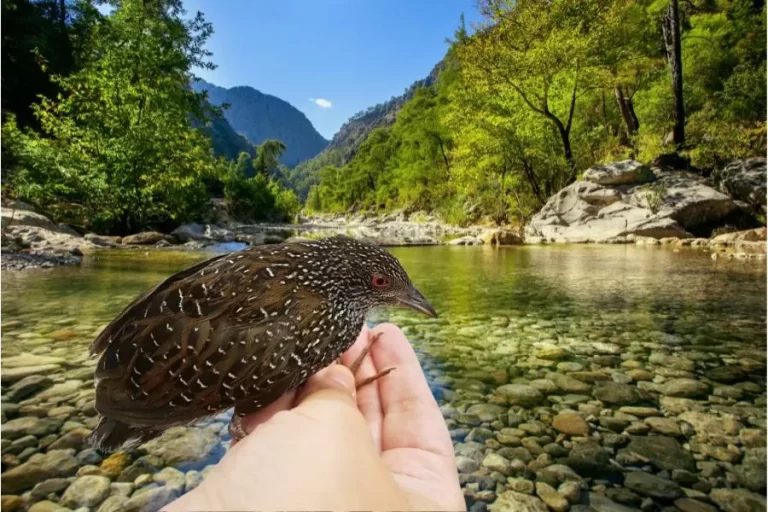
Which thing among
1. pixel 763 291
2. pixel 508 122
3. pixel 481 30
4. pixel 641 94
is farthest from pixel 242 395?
pixel 641 94

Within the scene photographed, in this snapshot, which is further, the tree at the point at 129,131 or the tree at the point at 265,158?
the tree at the point at 265,158

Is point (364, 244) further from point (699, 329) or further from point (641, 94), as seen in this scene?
point (641, 94)

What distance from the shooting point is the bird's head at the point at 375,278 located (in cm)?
228

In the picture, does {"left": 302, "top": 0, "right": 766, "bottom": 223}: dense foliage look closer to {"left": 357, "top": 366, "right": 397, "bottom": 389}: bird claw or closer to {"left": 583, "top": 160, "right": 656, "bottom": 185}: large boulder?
{"left": 583, "top": 160, "right": 656, "bottom": 185}: large boulder

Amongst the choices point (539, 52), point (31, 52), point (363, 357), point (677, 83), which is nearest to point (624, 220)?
point (677, 83)

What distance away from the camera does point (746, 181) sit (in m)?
17.9

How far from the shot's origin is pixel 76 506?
2410 millimetres

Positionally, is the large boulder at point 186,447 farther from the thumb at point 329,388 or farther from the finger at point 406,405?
the finger at point 406,405

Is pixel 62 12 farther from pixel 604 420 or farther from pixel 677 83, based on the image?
pixel 604 420

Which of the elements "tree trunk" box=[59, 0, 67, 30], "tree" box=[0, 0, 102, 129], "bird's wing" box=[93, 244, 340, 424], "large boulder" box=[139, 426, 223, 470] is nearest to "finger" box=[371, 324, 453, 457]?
"bird's wing" box=[93, 244, 340, 424]

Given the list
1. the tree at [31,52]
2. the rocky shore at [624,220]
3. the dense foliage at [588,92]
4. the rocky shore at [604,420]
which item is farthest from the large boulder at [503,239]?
the tree at [31,52]

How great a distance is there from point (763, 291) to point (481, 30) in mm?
23079

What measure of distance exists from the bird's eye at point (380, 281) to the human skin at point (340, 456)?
434mm

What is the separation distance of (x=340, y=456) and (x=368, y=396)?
90 centimetres
